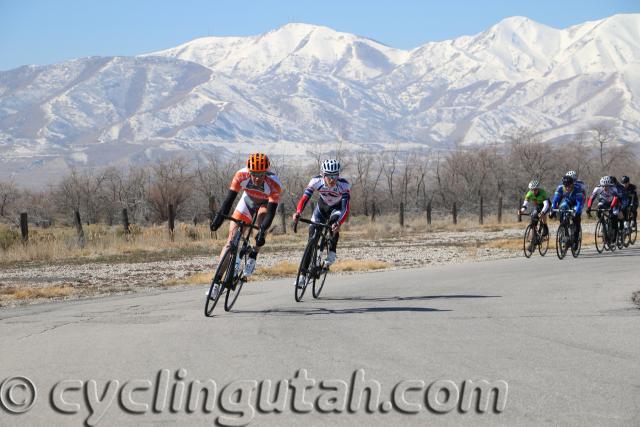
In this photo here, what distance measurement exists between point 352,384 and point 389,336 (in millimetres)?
2366

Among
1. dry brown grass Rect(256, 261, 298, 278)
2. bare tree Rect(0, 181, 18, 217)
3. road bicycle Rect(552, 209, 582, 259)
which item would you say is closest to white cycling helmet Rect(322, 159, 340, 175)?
dry brown grass Rect(256, 261, 298, 278)

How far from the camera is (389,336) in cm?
916

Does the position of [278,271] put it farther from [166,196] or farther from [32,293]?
[166,196]

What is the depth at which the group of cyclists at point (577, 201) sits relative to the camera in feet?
68.9

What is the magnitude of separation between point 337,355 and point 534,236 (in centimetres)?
1532

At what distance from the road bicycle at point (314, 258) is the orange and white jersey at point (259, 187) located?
0.64 meters

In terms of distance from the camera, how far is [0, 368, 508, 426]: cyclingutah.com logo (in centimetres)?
620

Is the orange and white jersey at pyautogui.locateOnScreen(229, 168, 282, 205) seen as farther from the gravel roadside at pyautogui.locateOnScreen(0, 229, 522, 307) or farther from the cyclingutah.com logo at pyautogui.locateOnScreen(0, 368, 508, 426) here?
→ the gravel roadside at pyautogui.locateOnScreen(0, 229, 522, 307)


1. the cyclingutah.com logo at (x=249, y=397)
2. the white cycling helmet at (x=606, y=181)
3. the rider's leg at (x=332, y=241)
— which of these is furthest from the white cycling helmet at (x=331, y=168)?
the white cycling helmet at (x=606, y=181)

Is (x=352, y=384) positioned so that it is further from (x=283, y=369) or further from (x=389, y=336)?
(x=389, y=336)

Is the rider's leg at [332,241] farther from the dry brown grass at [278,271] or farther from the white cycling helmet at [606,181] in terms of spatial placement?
the white cycling helmet at [606,181]

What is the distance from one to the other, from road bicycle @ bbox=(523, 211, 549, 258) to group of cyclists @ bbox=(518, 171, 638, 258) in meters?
0.05

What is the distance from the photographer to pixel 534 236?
2238 centimetres

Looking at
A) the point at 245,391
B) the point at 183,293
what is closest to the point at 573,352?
the point at 245,391
